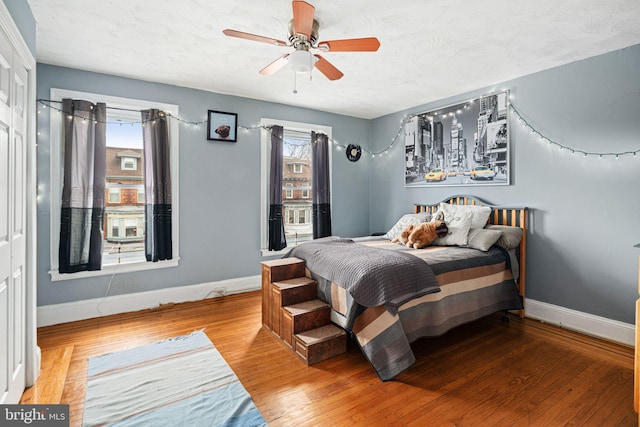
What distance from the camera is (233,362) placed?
2.52 m

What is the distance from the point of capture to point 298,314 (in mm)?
2639

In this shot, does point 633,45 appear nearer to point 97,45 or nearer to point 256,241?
point 256,241

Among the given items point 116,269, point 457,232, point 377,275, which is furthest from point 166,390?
point 457,232

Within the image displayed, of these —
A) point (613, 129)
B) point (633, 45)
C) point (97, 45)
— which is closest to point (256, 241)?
point (97, 45)

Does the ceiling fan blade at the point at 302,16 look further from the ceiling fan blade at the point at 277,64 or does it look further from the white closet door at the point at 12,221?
the white closet door at the point at 12,221

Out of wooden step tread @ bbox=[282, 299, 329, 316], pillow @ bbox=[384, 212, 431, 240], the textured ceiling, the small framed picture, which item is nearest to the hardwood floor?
wooden step tread @ bbox=[282, 299, 329, 316]

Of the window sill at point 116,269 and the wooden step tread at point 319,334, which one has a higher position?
the window sill at point 116,269

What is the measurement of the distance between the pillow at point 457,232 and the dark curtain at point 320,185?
187 cm

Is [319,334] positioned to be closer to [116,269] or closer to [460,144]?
[116,269]

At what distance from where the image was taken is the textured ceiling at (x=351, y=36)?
229 centimetres

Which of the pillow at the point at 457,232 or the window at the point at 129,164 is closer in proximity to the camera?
the pillow at the point at 457,232

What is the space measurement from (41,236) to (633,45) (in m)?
5.68

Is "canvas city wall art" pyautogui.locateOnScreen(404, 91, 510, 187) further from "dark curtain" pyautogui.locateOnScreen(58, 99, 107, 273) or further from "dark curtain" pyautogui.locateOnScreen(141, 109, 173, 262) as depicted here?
"dark curtain" pyautogui.locateOnScreen(58, 99, 107, 273)

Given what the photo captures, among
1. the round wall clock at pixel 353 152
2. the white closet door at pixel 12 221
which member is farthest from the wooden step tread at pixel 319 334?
the round wall clock at pixel 353 152
